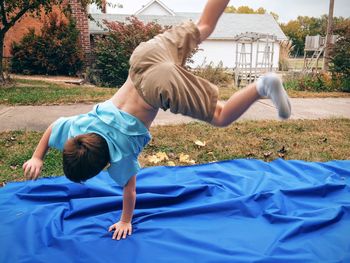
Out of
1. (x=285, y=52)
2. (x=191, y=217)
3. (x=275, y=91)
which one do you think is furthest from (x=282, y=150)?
(x=285, y=52)

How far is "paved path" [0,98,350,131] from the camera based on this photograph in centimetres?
523

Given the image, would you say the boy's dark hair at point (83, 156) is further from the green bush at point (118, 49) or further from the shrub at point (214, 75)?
the shrub at point (214, 75)

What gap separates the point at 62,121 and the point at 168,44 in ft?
2.80

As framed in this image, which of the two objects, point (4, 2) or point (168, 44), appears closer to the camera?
point (168, 44)

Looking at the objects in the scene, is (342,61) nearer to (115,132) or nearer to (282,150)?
(282,150)

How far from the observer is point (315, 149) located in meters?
4.34

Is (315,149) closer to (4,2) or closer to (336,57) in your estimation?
(336,57)

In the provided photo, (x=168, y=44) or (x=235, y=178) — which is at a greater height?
(x=168, y=44)

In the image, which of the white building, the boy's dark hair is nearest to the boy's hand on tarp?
the boy's dark hair

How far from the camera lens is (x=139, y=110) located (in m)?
2.23

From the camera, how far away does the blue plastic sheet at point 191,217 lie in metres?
2.15

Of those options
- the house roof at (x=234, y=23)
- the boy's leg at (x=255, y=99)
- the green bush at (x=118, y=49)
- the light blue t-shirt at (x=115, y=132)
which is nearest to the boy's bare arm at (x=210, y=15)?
the boy's leg at (x=255, y=99)

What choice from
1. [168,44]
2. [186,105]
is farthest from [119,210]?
[168,44]

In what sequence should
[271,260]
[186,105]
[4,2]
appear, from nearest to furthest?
[271,260]
[186,105]
[4,2]
